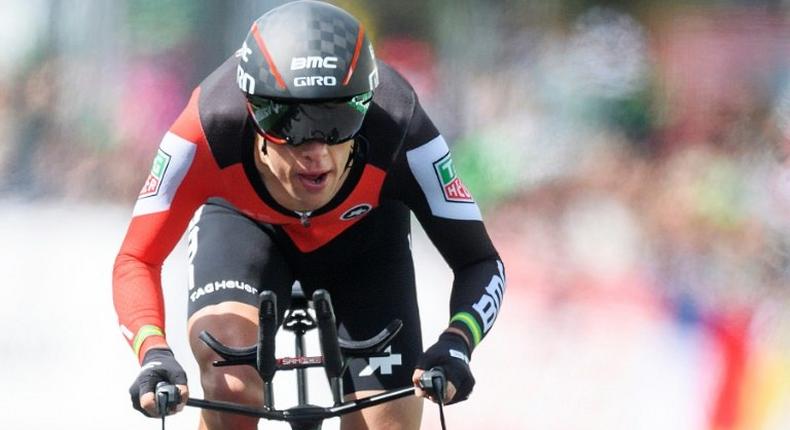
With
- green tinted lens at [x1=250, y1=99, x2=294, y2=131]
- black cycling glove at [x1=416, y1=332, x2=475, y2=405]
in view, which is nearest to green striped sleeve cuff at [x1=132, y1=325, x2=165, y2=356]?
green tinted lens at [x1=250, y1=99, x2=294, y2=131]

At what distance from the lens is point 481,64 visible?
777cm

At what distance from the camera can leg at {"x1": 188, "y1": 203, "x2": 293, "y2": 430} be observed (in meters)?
4.09

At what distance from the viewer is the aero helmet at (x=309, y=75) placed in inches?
149

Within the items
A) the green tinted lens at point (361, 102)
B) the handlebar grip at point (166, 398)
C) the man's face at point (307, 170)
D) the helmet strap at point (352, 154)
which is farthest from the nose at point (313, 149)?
the handlebar grip at point (166, 398)

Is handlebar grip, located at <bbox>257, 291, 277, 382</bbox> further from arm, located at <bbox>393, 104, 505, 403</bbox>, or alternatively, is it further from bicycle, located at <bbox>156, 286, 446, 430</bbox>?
arm, located at <bbox>393, 104, 505, 403</bbox>

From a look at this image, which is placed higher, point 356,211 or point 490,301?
point 356,211

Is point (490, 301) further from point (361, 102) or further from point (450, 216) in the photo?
point (361, 102)

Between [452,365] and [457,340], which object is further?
[457,340]

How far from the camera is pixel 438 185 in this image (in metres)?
4.29

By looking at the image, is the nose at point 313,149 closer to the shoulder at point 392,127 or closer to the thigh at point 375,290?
the shoulder at point 392,127

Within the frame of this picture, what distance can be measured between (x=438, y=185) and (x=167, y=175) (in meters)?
0.82

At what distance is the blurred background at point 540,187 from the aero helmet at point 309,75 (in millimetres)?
3362

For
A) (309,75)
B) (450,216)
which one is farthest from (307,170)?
(450,216)

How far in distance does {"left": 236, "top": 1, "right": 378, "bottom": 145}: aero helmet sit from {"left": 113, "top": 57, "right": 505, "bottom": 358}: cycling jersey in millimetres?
369
